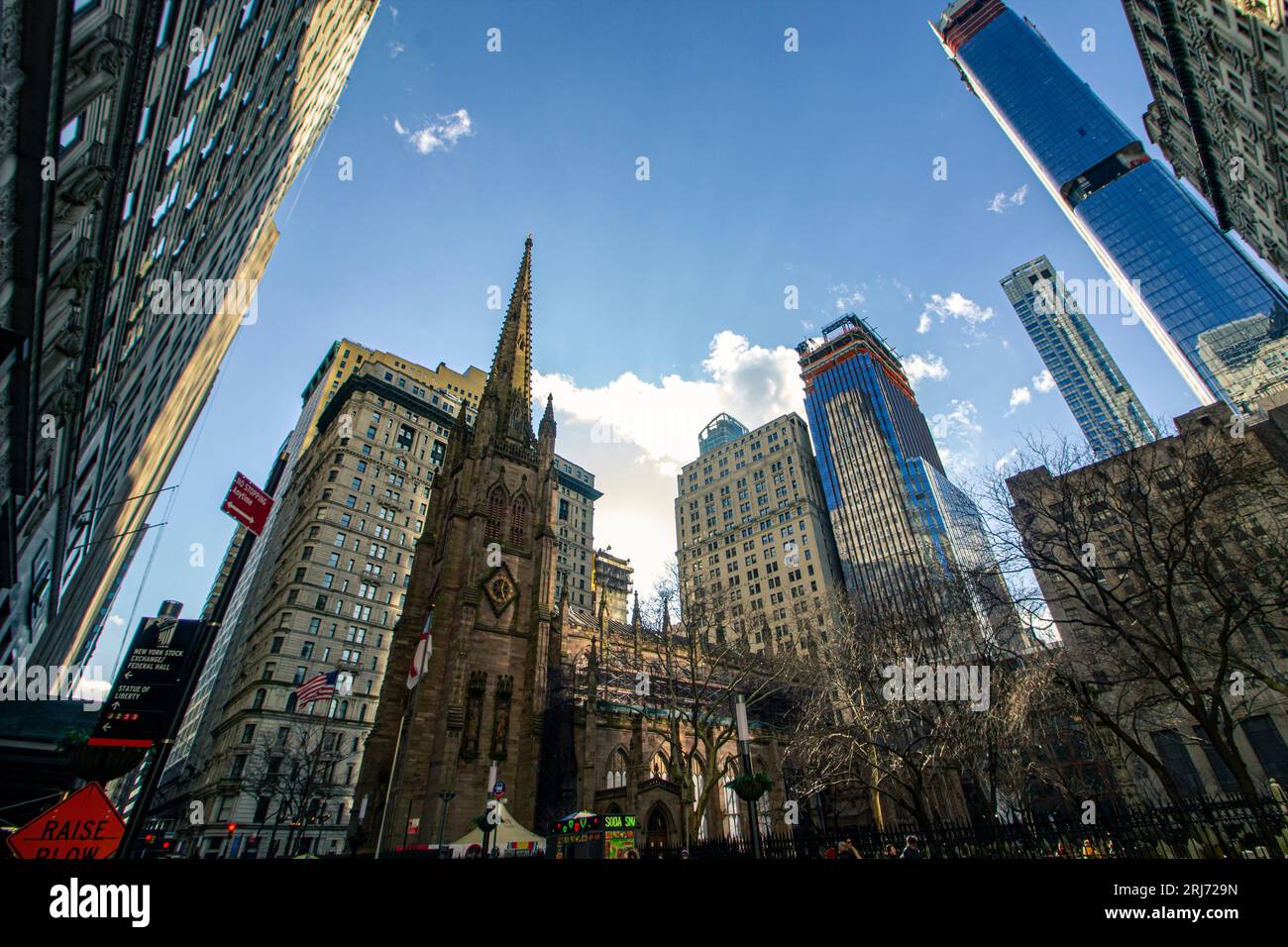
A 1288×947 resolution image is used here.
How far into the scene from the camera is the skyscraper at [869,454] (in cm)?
9575

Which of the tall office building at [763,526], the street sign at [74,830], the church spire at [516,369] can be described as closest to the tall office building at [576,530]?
the tall office building at [763,526]

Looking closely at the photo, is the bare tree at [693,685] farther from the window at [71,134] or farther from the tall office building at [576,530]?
the tall office building at [576,530]

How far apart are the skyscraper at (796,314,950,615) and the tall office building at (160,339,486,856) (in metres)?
69.5

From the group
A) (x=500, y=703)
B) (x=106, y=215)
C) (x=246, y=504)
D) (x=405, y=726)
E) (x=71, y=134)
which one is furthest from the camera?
(x=500, y=703)

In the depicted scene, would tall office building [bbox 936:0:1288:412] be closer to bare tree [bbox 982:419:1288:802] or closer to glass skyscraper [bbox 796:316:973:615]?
glass skyscraper [bbox 796:316:973:615]

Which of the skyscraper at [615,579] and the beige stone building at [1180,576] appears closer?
the beige stone building at [1180,576]

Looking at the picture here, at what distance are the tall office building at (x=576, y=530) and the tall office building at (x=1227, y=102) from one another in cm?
7896

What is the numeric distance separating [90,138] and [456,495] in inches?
1149

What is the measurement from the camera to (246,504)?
35.9ft

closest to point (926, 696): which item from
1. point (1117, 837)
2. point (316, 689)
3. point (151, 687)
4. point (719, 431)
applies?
point (1117, 837)

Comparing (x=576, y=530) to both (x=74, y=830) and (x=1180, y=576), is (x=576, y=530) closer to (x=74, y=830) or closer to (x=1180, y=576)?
(x=1180, y=576)

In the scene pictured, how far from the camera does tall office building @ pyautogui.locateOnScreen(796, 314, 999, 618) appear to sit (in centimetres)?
9531

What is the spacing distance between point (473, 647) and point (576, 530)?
216ft
